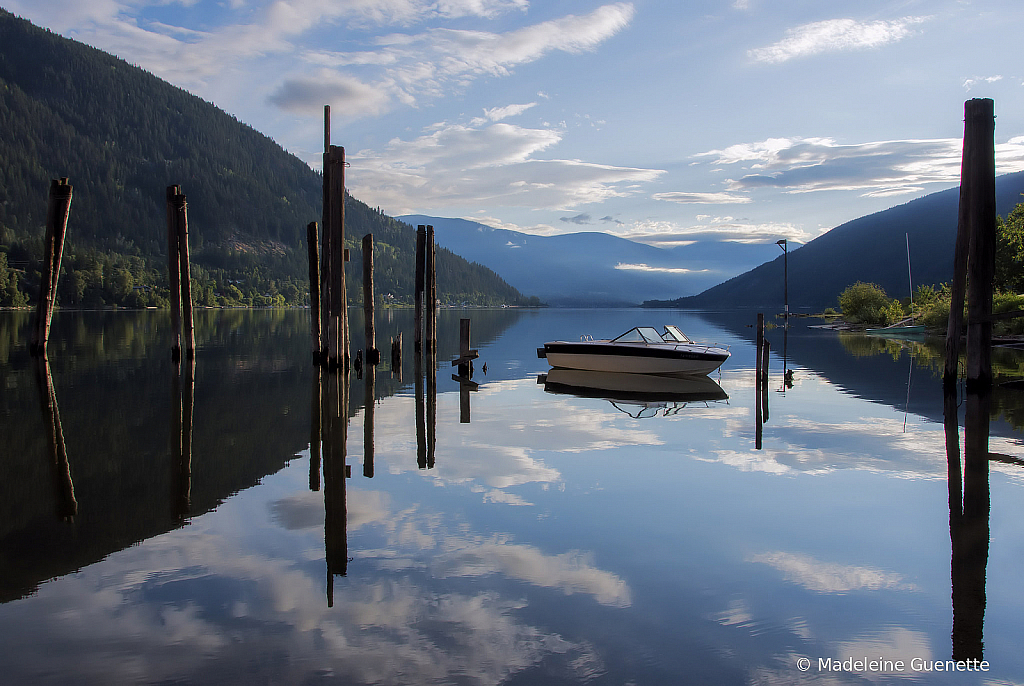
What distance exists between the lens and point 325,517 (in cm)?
860

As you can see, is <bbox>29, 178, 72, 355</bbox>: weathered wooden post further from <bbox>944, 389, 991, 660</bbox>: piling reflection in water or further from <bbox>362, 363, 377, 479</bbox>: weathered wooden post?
<bbox>944, 389, 991, 660</bbox>: piling reflection in water

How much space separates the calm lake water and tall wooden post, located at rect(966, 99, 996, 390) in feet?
11.1

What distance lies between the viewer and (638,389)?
22609 millimetres

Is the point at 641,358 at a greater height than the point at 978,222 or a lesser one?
lesser

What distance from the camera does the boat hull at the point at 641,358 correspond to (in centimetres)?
2448

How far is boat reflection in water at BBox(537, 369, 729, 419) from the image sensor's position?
61.6 feet

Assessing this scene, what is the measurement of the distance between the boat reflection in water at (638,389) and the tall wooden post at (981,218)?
6549 millimetres

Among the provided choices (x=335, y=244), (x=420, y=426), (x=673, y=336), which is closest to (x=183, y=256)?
(x=335, y=244)

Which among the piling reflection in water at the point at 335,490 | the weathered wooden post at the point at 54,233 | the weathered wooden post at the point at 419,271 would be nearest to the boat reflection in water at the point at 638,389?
the piling reflection in water at the point at 335,490

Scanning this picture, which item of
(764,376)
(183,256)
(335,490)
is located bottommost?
(335,490)

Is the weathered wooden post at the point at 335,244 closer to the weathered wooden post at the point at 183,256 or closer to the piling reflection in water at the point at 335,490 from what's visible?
the piling reflection in water at the point at 335,490

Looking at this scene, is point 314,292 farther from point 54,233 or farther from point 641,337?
point 641,337

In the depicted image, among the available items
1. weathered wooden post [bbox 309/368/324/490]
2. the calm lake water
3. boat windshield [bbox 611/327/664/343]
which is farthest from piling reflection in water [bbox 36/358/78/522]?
boat windshield [bbox 611/327/664/343]

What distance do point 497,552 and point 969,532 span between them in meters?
5.31
